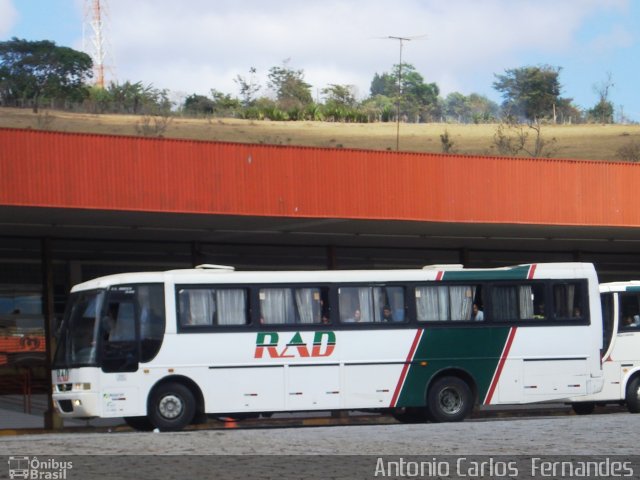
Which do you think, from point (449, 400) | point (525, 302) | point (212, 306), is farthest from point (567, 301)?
point (212, 306)

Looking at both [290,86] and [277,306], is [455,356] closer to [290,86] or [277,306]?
[277,306]

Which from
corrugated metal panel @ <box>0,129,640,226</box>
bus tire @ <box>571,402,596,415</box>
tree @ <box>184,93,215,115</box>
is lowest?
bus tire @ <box>571,402,596,415</box>

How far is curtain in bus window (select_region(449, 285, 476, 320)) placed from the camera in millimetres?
22375

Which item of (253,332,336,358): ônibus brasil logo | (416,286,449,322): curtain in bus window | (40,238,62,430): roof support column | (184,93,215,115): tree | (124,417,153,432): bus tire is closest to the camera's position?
(124,417,153,432): bus tire

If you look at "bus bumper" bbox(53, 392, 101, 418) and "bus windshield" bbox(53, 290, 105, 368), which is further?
"bus windshield" bbox(53, 290, 105, 368)

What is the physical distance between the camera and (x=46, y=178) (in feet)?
71.8

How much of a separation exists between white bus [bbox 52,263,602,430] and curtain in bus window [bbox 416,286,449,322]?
0.03 m

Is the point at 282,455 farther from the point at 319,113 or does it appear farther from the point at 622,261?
the point at 319,113

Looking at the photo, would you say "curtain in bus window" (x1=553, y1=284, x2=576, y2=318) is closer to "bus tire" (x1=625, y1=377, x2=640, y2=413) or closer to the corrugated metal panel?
"bus tire" (x1=625, y1=377, x2=640, y2=413)

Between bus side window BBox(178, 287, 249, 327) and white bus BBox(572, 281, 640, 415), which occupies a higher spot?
bus side window BBox(178, 287, 249, 327)

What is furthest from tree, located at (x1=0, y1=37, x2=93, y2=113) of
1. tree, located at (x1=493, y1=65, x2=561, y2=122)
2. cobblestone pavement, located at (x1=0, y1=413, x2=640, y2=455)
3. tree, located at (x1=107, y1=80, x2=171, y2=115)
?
cobblestone pavement, located at (x1=0, y1=413, x2=640, y2=455)

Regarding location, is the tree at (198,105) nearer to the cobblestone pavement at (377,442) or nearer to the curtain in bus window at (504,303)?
the curtain in bus window at (504,303)

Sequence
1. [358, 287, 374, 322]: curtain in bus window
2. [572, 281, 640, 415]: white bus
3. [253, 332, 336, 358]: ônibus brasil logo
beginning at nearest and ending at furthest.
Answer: [253, 332, 336, 358]: ônibus brasil logo → [358, 287, 374, 322]: curtain in bus window → [572, 281, 640, 415]: white bus

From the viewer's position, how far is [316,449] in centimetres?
1441
